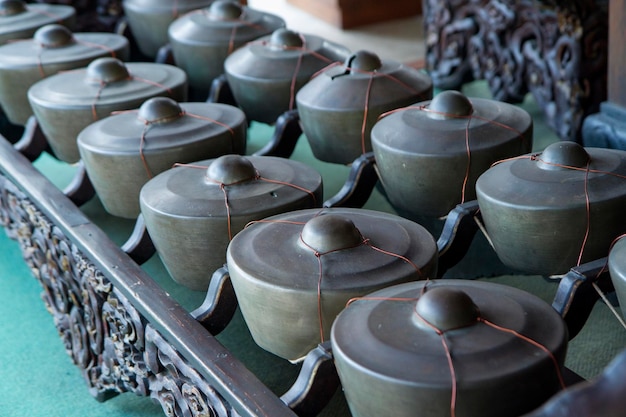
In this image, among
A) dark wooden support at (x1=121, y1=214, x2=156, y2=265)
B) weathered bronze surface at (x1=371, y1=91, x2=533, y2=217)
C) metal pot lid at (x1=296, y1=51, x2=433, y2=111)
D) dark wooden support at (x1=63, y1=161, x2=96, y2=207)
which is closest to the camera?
weathered bronze surface at (x1=371, y1=91, x2=533, y2=217)

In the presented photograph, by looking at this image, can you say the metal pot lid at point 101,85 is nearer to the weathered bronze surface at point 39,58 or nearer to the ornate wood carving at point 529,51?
the weathered bronze surface at point 39,58

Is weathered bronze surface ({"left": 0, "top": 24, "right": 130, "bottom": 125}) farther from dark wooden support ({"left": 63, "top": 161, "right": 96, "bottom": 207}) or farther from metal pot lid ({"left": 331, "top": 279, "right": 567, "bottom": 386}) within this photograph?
metal pot lid ({"left": 331, "top": 279, "right": 567, "bottom": 386})

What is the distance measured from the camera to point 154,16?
3.31m

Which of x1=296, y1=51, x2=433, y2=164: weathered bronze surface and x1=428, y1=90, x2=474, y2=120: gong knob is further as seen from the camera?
x1=296, y1=51, x2=433, y2=164: weathered bronze surface

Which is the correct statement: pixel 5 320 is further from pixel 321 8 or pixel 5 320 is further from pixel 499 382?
pixel 321 8

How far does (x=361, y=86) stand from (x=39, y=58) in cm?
125

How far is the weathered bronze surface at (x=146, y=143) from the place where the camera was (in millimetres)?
2129

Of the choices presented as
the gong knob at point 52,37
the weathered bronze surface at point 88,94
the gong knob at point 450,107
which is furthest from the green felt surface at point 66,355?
the gong knob at point 52,37

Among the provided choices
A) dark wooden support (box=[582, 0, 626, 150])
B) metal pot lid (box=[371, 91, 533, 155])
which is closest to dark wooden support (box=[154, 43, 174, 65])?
metal pot lid (box=[371, 91, 533, 155])

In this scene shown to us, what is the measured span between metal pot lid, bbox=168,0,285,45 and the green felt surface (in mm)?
782

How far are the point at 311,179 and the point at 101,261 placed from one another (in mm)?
526

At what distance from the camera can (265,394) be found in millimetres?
1380

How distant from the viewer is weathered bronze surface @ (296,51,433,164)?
7.30ft

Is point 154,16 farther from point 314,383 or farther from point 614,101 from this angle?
point 314,383
